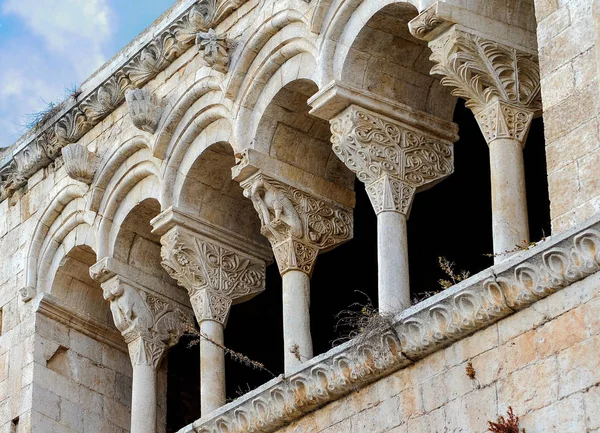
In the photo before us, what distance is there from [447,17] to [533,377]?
2.64 m

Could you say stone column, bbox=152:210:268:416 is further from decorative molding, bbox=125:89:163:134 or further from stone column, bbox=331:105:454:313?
stone column, bbox=331:105:454:313

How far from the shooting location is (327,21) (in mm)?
14102

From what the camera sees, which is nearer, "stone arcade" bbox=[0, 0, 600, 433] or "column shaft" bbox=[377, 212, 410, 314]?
"stone arcade" bbox=[0, 0, 600, 433]

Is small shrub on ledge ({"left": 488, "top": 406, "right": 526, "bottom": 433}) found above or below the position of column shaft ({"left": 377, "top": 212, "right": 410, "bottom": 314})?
below

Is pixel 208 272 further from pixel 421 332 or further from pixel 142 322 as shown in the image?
pixel 421 332

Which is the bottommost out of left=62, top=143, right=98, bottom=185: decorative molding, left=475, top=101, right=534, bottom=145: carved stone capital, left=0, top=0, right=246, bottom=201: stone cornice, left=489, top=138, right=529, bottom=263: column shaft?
left=489, top=138, right=529, bottom=263: column shaft

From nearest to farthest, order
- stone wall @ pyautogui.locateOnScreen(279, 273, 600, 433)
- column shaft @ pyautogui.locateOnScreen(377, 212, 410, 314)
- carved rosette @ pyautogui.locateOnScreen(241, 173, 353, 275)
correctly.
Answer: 1. stone wall @ pyautogui.locateOnScreen(279, 273, 600, 433)
2. column shaft @ pyautogui.locateOnScreen(377, 212, 410, 314)
3. carved rosette @ pyautogui.locateOnScreen(241, 173, 353, 275)

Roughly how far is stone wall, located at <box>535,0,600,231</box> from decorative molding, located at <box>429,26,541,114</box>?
0.74 meters

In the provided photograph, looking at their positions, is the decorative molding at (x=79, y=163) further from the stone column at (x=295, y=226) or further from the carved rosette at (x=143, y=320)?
the stone column at (x=295, y=226)

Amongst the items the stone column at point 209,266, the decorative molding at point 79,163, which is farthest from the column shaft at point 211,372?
the decorative molding at point 79,163

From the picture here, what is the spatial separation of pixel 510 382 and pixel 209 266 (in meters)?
4.29

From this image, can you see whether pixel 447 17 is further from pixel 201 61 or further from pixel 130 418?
pixel 130 418

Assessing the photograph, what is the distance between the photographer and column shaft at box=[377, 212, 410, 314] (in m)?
13.0

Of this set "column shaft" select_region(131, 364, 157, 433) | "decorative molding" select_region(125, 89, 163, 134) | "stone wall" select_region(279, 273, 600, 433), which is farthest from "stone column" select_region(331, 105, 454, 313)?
"column shaft" select_region(131, 364, 157, 433)
